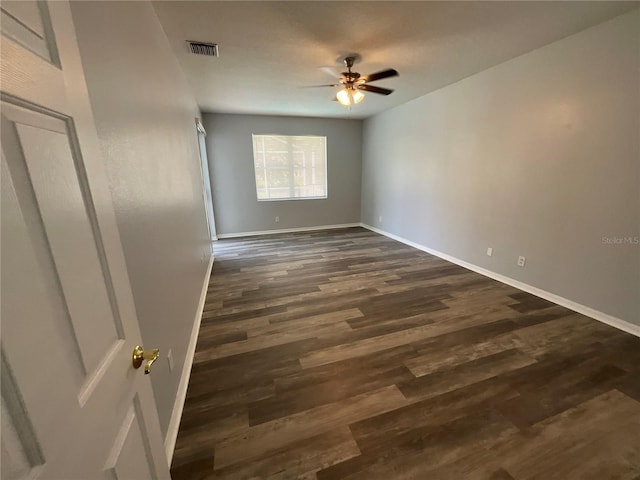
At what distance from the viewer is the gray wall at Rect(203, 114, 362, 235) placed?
5254 millimetres

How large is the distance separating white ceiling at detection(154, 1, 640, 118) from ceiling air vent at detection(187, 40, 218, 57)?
0.06 meters

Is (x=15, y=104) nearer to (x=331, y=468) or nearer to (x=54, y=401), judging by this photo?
(x=54, y=401)

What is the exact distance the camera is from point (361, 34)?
7.50 ft

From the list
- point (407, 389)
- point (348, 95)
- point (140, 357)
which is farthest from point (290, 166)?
point (140, 357)

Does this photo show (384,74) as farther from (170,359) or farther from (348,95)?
(170,359)

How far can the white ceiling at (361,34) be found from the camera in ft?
6.37

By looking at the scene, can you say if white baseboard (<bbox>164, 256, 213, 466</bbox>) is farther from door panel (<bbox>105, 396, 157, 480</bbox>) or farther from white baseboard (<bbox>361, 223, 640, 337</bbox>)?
white baseboard (<bbox>361, 223, 640, 337</bbox>)

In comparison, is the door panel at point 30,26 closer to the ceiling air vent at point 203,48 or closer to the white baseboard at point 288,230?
the ceiling air vent at point 203,48

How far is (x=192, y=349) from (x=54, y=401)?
185 cm

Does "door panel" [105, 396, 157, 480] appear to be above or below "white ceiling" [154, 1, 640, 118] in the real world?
below

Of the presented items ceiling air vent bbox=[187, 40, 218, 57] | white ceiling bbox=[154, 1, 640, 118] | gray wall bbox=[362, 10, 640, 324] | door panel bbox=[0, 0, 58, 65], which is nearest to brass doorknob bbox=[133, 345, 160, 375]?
door panel bbox=[0, 0, 58, 65]

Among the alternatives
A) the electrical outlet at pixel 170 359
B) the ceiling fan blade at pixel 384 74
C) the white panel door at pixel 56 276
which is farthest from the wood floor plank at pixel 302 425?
the ceiling fan blade at pixel 384 74

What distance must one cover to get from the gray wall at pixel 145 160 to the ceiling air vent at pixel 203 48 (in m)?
0.23

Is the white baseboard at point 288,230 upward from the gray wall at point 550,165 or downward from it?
downward
